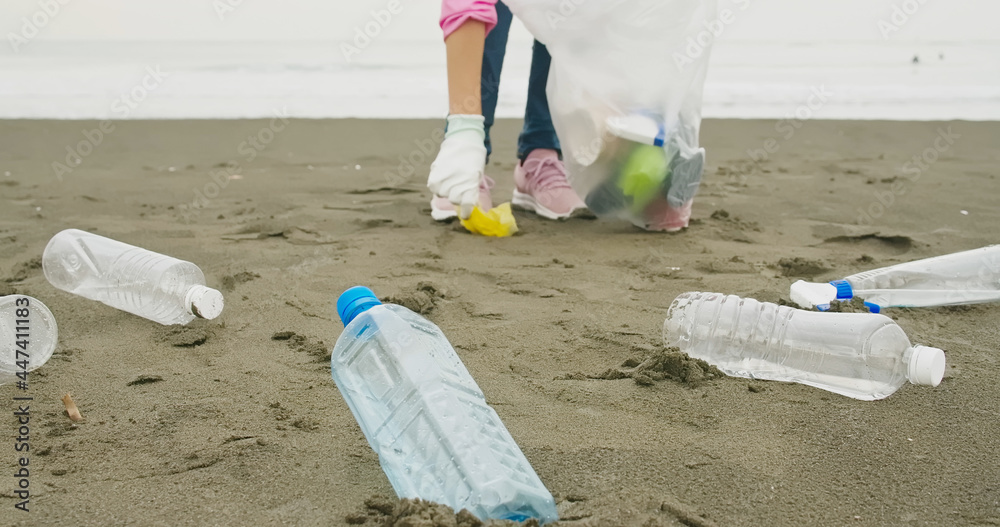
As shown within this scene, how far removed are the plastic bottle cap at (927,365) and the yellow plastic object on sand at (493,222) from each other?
1.52m

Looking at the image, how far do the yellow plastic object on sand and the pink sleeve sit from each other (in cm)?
59

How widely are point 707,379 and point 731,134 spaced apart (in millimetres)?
3718

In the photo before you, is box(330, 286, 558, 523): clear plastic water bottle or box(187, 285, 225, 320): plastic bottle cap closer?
box(330, 286, 558, 523): clear plastic water bottle

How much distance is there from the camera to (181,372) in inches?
57.7

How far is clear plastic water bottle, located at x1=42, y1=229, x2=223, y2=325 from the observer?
171 centimetres

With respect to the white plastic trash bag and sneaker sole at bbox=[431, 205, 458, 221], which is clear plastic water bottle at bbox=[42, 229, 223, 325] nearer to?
sneaker sole at bbox=[431, 205, 458, 221]

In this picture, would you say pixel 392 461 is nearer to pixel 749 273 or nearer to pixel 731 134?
pixel 749 273

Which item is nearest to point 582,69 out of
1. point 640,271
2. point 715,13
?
point 715,13
